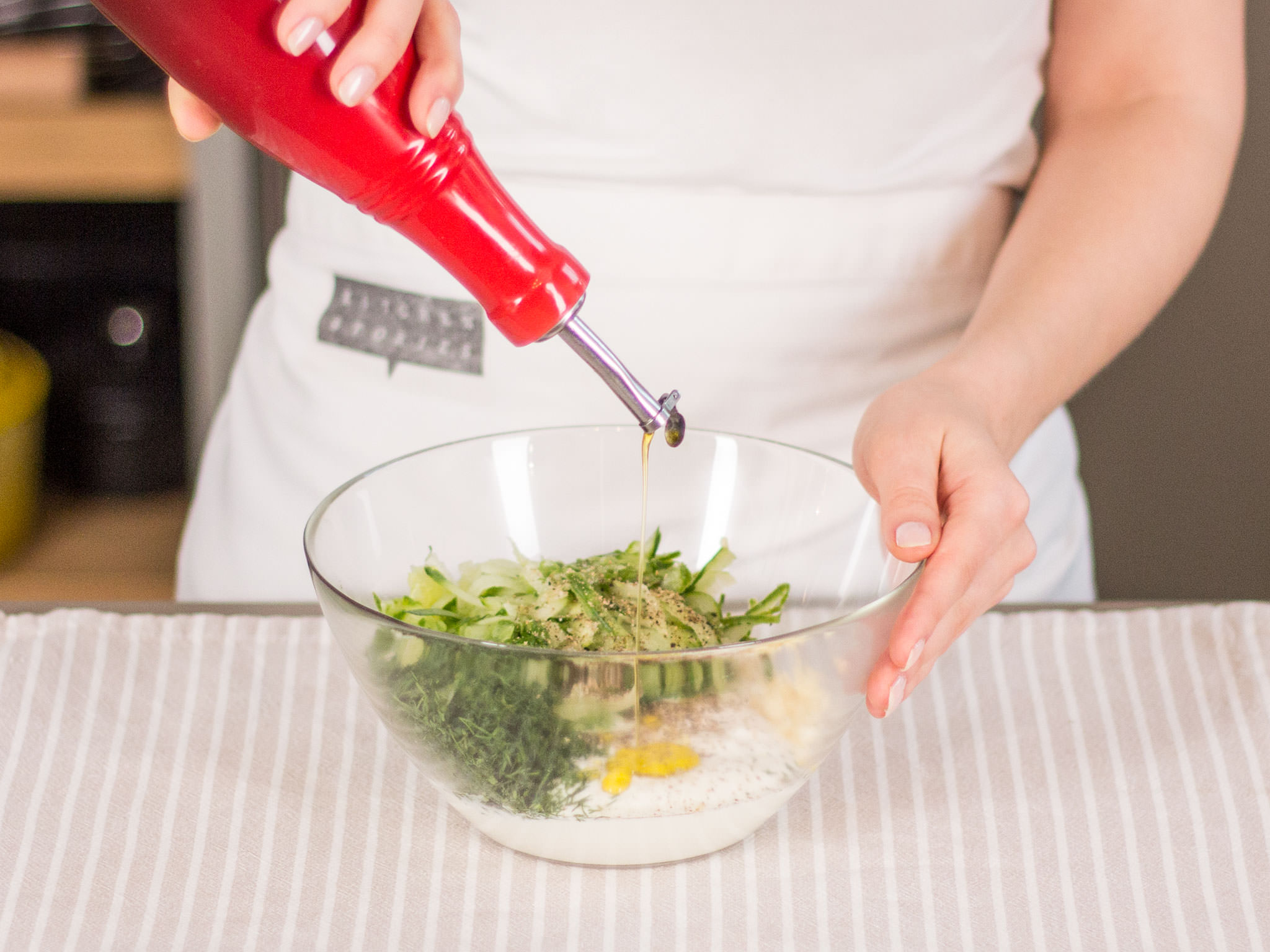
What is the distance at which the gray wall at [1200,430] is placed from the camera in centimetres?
145

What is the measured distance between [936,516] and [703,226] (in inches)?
17.6

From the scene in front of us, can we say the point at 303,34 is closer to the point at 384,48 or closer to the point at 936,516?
the point at 384,48

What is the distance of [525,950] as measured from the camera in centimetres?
53

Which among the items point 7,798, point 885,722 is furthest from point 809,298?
point 7,798

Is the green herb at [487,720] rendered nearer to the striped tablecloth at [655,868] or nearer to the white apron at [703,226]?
the striped tablecloth at [655,868]

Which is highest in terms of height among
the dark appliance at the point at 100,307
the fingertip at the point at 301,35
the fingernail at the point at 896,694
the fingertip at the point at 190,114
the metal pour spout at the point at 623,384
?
the dark appliance at the point at 100,307

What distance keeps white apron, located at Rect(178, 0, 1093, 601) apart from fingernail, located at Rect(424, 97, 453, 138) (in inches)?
17.6

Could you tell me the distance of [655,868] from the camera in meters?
0.57

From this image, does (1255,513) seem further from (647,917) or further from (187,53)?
(187,53)

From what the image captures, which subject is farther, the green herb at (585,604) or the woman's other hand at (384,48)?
the green herb at (585,604)

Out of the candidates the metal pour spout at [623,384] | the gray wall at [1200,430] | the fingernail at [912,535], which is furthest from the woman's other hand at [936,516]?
the gray wall at [1200,430]

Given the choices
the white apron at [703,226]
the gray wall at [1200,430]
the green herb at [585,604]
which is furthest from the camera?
the gray wall at [1200,430]

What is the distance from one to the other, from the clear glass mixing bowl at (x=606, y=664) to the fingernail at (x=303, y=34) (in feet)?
0.74

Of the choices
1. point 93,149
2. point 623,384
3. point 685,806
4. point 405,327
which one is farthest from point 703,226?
point 93,149
